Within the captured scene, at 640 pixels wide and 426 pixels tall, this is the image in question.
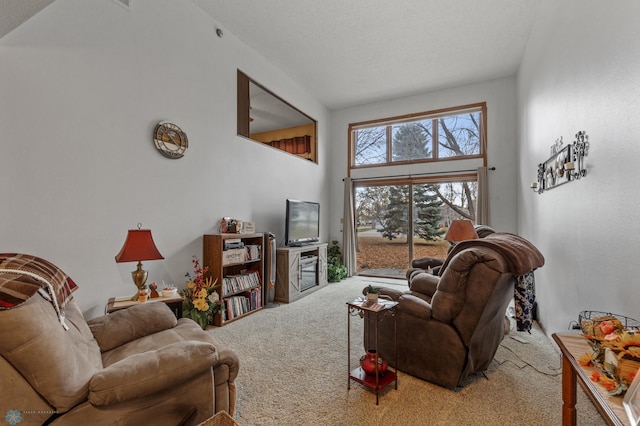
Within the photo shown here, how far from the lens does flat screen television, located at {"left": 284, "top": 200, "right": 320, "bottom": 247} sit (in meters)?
4.75

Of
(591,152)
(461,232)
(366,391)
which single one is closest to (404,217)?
(461,232)

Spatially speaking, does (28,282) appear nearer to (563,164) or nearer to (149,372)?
(149,372)

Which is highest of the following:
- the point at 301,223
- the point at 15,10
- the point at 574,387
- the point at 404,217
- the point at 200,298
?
the point at 15,10

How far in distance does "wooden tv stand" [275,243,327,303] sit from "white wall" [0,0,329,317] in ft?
3.55

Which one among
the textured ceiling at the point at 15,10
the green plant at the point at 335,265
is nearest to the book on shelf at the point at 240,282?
the green plant at the point at 335,265

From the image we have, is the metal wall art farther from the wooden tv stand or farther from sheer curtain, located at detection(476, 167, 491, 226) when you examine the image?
the wooden tv stand

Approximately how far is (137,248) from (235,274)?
1743 millimetres

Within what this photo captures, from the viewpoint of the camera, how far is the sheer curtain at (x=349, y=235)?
21.0 feet

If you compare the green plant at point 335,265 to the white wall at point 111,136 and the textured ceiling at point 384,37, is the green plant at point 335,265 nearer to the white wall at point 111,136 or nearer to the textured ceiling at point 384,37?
the white wall at point 111,136

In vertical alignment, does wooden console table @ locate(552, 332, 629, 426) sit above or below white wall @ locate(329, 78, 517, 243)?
below

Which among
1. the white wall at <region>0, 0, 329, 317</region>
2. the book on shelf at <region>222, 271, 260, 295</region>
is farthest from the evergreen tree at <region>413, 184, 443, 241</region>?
the white wall at <region>0, 0, 329, 317</region>

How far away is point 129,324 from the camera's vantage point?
1.92 m

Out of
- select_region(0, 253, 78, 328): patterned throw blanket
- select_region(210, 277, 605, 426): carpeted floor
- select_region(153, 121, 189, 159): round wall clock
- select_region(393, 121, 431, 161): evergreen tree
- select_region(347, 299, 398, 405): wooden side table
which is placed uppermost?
select_region(393, 121, 431, 161): evergreen tree

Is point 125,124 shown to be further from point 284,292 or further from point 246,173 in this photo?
point 284,292
